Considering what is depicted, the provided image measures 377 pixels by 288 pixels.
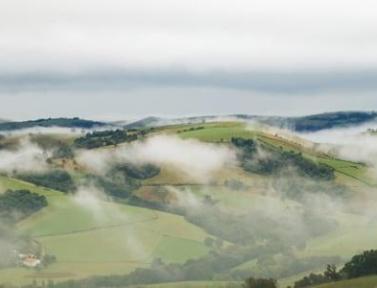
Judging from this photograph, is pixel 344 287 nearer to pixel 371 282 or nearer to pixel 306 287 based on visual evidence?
pixel 371 282

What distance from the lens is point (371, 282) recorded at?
182 m

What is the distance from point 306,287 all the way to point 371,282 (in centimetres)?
2033

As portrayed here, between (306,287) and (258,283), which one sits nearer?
(258,283)

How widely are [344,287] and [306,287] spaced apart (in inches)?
761

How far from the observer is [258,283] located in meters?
184

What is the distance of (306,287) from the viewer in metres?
199

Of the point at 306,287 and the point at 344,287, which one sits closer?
the point at 344,287

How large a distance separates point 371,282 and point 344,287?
600cm

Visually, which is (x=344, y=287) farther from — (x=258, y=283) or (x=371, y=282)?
(x=258, y=283)

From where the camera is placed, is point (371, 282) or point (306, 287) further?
point (306, 287)

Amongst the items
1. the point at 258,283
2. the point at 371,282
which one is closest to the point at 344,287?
the point at 371,282

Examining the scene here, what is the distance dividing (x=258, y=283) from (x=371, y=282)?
2273 centimetres

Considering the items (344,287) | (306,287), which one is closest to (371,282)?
(344,287)
